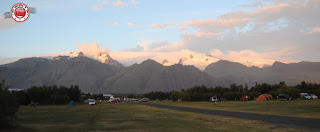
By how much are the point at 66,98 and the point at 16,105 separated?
6874 cm

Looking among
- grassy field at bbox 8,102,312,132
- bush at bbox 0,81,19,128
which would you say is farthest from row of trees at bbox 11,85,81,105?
bush at bbox 0,81,19,128

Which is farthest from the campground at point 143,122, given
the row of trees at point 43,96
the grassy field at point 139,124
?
the row of trees at point 43,96

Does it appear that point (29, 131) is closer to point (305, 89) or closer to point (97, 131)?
point (97, 131)

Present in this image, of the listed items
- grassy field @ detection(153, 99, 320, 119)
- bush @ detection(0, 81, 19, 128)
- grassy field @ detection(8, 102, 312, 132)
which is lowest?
grassy field @ detection(8, 102, 312, 132)

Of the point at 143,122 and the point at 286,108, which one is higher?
the point at 286,108

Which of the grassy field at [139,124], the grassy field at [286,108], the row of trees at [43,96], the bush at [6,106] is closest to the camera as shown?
the bush at [6,106]

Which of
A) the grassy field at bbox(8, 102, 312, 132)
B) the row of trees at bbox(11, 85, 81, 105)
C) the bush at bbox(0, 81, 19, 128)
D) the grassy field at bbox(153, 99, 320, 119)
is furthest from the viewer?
the row of trees at bbox(11, 85, 81, 105)

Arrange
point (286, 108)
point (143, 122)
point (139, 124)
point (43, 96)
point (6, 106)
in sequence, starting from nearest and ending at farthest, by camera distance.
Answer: point (6, 106), point (139, 124), point (143, 122), point (286, 108), point (43, 96)

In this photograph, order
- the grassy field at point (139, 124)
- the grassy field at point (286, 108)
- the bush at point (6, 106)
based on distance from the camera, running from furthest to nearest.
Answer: the grassy field at point (286, 108) < the grassy field at point (139, 124) < the bush at point (6, 106)

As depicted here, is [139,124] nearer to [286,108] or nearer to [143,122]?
[143,122]

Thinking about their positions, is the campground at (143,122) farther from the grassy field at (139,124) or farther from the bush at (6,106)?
the bush at (6,106)

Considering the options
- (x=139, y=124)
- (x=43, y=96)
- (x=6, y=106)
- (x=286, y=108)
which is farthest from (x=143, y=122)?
(x=43, y=96)

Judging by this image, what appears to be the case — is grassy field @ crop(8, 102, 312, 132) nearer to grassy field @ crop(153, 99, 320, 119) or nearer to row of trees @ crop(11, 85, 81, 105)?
grassy field @ crop(153, 99, 320, 119)

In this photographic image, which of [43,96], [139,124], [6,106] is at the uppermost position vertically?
[43,96]
